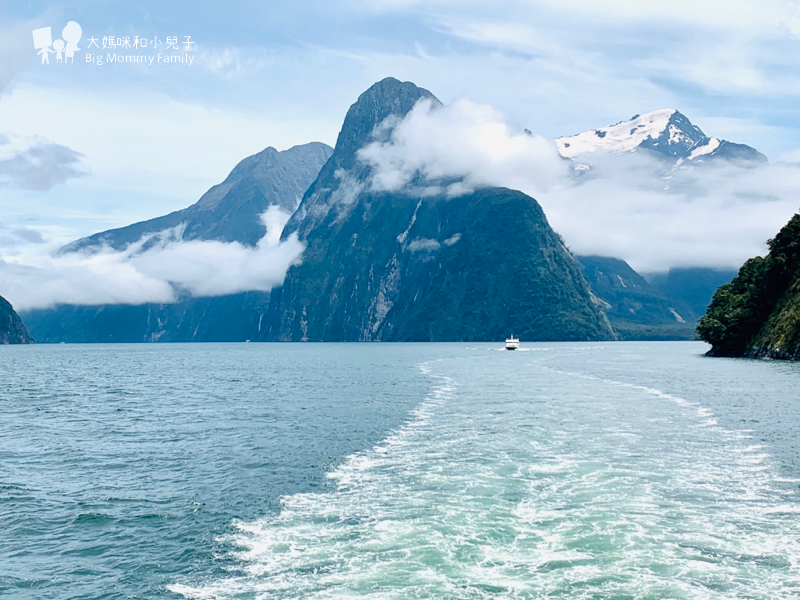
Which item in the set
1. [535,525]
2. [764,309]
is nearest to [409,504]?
[535,525]

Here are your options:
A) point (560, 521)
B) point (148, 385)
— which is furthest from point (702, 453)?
point (148, 385)

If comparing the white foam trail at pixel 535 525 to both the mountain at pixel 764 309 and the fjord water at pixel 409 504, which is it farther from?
the mountain at pixel 764 309

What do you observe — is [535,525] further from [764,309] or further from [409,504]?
[764,309]

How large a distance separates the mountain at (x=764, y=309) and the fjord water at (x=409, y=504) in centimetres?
7879

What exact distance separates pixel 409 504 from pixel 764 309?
138 m

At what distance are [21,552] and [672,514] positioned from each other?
72.5 feet

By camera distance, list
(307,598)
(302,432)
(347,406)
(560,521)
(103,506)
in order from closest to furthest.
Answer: (307,598) → (560,521) → (103,506) → (302,432) → (347,406)

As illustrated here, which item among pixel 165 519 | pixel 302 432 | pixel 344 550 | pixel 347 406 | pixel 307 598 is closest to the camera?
pixel 307 598

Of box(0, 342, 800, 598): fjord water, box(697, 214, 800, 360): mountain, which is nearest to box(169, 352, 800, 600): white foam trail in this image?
box(0, 342, 800, 598): fjord water

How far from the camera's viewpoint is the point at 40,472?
32.8 metres

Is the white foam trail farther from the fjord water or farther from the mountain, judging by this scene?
the mountain

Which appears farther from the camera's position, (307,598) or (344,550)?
(344,550)

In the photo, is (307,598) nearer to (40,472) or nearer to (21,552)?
(21,552)

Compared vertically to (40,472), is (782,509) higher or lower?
higher
